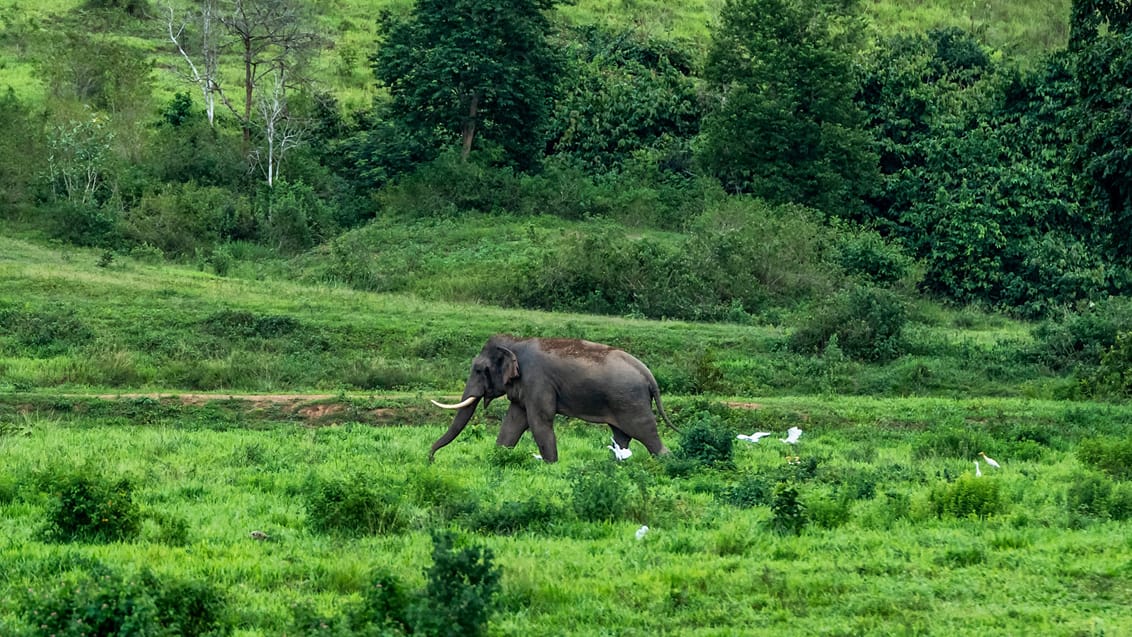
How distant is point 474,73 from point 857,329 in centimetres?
1784

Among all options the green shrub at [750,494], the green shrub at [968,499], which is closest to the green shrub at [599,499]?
the green shrub at [750,494]

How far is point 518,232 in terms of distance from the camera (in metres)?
37.3

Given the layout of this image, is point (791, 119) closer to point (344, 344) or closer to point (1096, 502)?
point (344, 344)

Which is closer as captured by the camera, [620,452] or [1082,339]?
[620,452]

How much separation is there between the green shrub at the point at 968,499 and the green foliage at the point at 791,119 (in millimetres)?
27245

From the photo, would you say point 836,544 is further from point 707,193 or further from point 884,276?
point 707,193

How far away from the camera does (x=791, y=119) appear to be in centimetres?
3975

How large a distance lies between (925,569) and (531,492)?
163 inches


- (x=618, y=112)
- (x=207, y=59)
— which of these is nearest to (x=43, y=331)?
(x=207, y=59)

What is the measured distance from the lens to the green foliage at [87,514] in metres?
11.1

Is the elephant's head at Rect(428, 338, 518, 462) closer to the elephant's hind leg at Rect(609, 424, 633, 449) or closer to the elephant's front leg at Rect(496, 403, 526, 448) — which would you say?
the elephant's front leg at Rect(496, 403, 526, 448)

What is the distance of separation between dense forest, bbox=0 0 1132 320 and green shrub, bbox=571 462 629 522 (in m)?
20.1

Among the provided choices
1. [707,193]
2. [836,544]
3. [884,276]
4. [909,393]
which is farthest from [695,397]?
[707,193]

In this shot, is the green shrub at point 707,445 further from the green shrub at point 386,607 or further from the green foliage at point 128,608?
the green foliage at point 128,608
